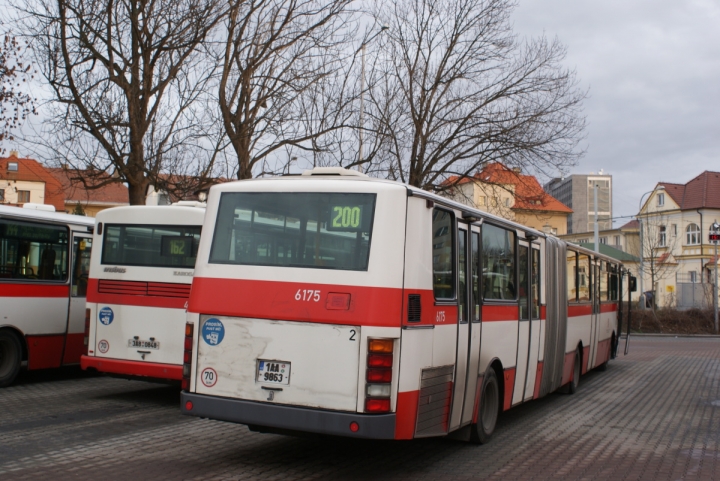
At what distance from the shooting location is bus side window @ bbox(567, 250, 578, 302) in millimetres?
14479

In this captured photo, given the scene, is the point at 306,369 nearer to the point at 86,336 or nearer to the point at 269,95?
the point at 86,336

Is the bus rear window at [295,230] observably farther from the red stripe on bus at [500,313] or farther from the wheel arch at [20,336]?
the wheel arch at [20,336]

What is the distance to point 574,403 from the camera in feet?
46.1

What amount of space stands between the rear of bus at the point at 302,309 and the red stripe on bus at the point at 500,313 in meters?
2.47

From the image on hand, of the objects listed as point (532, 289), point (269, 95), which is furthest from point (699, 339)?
point (532, 289)

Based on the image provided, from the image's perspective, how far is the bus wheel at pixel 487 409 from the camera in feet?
30.6

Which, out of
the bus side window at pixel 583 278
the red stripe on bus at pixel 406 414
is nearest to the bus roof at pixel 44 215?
the red stripe on bus at pixel 406 414

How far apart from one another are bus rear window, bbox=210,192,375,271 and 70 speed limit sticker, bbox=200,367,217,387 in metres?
1.04

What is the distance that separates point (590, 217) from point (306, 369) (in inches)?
5623

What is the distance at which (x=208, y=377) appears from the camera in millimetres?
7590

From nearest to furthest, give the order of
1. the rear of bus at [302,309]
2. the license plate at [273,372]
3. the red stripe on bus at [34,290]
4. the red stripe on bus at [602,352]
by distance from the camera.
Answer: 1. the rear of bus at [302,309]
2. the license plate at [273,372]
3. the red stripe on bus at [34,290]
4. the red stripe on bus at [602,352]

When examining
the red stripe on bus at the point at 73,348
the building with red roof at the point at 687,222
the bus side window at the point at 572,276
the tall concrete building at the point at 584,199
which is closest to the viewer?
the red stripe on bus at the point at 73,348

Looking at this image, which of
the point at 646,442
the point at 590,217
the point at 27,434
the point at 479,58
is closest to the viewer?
the point at 27,434

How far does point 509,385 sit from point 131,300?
5.62 metres
